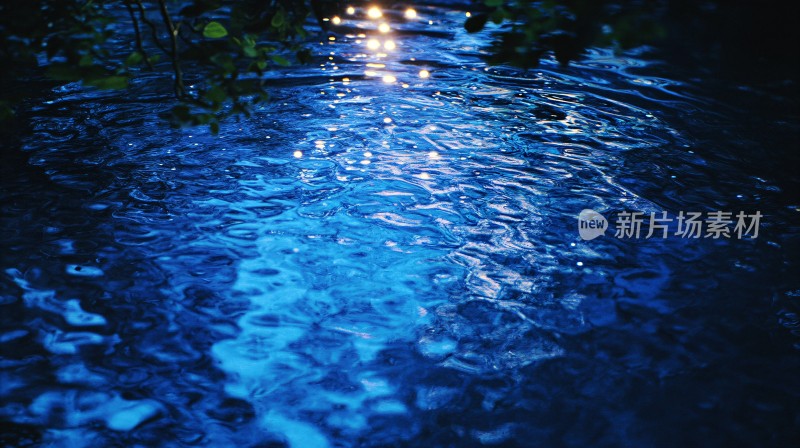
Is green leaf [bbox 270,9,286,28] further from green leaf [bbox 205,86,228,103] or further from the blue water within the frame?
the blue water

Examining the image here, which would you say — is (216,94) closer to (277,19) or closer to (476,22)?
(277,19)

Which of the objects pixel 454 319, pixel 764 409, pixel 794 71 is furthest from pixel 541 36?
pixel 794 71

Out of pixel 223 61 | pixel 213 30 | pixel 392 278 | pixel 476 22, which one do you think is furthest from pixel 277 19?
pixel 392 278

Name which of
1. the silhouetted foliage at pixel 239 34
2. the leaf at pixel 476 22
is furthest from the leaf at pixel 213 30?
the leaf at pixel 476 22

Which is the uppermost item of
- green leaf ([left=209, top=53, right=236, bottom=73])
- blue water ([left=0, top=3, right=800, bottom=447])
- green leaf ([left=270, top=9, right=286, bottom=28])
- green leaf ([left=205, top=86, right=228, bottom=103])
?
green leaf ([left=270, top=9, right=286, bottom=28])

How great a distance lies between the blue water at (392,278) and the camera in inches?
101

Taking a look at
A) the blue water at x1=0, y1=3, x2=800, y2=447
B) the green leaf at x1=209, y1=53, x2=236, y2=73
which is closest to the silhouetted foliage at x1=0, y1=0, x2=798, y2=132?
the green leaf at x1=209, y1=53, x2=236, y2=73

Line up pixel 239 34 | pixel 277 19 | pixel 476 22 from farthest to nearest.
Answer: pixel 239 34 → pixel 277 19 → pixel 476 22

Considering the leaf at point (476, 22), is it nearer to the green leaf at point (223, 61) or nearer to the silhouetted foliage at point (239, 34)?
the silhouetted foliage at point (239, 34)

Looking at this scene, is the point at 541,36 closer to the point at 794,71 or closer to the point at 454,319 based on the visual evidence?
the point at 454,319

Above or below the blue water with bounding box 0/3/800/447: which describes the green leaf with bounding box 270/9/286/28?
above

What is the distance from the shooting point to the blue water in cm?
256

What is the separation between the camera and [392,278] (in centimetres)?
339

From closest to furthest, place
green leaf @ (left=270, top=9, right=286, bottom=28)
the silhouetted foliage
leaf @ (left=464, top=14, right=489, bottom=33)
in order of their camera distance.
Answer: the silhouetted foliage
leaf @ (left=464, top=14, right=489, bottom=33)
green leaf @ (left=270, top=9, right=286, bottom=28)
